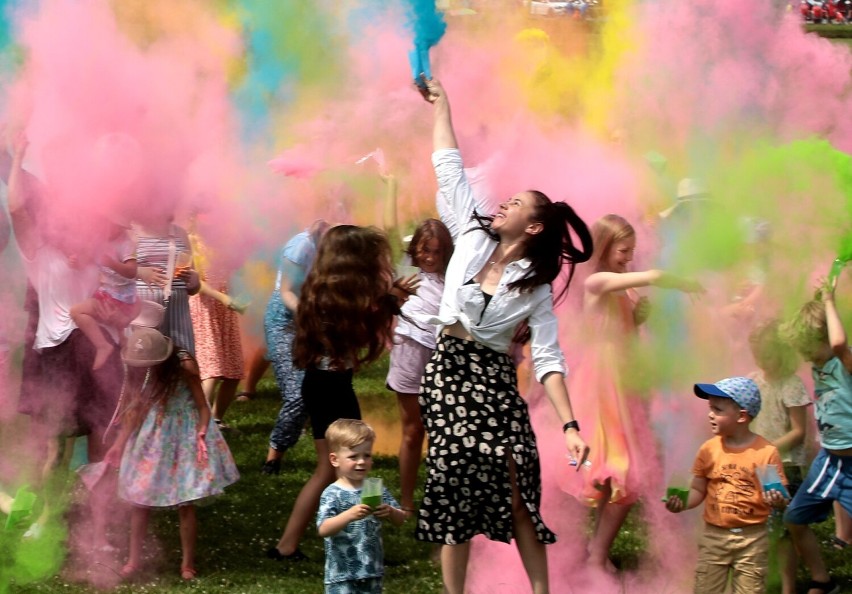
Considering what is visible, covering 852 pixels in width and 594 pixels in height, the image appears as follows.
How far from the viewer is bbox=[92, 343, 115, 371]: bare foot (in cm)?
584

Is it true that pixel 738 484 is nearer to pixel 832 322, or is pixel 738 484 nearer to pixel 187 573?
pixel 832 322

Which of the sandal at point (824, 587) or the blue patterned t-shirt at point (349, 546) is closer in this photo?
the blue patterned t-shirt at point (349, 546)

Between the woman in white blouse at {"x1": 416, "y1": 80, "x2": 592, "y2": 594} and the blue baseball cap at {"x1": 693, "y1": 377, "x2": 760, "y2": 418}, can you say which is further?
the blue baseball cap at {"x1": 693, "y1": 377, "x2": 760, "y2": 418}

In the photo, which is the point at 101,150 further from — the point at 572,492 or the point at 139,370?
the point at 572,492

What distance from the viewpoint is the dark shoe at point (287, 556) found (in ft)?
20.6

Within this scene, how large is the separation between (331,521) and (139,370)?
1581 mm

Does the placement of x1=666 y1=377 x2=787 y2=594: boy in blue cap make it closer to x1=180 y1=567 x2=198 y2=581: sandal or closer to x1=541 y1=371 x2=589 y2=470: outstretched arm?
x1=541 y1=371 x2=589 y2=470: outstretched arm

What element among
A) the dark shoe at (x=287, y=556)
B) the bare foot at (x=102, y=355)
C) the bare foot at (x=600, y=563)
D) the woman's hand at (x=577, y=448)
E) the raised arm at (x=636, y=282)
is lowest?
the dark shoe at (x=287, y=556)

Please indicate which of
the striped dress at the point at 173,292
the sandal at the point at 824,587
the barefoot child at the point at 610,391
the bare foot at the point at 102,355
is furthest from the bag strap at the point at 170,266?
the sandal at the point at 824,587

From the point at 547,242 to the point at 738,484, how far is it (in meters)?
1.22

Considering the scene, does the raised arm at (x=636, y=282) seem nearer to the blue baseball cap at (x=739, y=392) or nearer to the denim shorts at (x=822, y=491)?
the blue baseball cap at (x=739, y=392)

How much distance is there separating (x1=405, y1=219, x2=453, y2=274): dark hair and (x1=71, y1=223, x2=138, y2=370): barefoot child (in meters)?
1.60

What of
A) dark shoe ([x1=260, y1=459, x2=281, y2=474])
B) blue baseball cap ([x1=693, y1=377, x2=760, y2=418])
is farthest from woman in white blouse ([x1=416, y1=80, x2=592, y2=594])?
dark shoe ([x1=260, y1=459, x2=281, y2=474])

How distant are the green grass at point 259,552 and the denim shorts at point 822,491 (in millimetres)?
448
